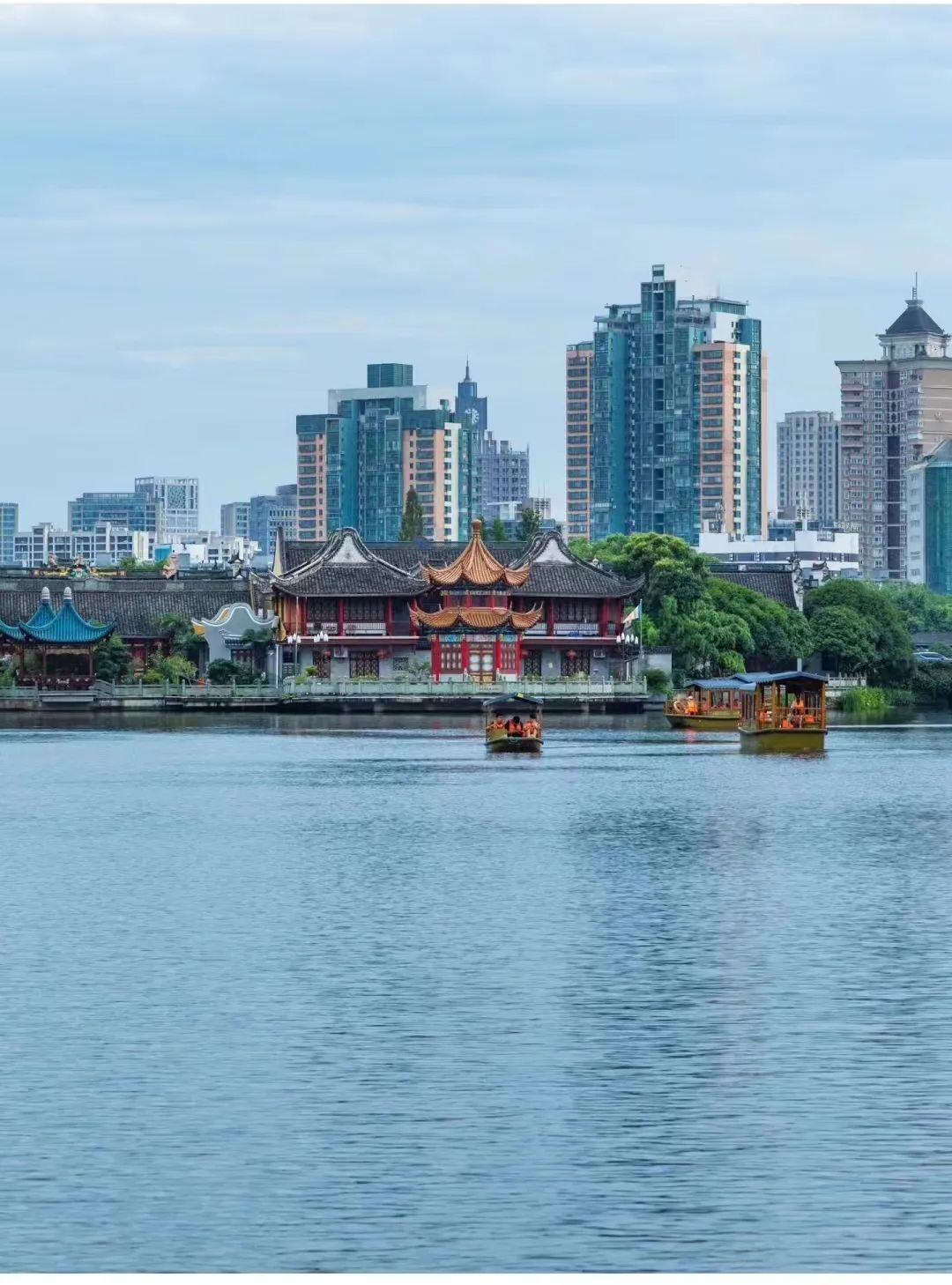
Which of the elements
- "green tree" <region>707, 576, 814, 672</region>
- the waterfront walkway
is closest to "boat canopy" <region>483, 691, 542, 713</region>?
the waterfront walkway

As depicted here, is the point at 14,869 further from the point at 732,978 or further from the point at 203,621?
the point at 203,621

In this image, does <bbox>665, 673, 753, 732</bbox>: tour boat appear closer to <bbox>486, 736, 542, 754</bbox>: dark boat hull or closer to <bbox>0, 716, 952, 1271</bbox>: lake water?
<bbox>486, 736, 542, 754</bbox>: dark boat hull

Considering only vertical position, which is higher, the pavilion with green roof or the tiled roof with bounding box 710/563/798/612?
the tiled roof with bounding box 710/563/798/612

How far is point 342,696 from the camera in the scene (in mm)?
114062

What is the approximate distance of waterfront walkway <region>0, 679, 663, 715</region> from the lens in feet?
373

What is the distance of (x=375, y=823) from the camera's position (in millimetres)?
54219

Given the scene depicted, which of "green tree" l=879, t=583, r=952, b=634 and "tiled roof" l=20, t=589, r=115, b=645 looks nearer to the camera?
"tiled roof" l=20, t=589, r=115, b=645

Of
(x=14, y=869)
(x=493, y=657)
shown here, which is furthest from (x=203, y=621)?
(x=14, y=869)

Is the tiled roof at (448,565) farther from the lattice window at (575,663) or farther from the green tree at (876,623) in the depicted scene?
the green tree at (876,623)

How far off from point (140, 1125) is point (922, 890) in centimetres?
2028

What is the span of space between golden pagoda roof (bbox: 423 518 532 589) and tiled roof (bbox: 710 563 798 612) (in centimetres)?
1655

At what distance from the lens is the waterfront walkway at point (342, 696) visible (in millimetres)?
113688

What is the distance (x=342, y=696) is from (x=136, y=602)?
18.1 meters

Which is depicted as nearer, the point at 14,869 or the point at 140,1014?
the point at 140,1014
